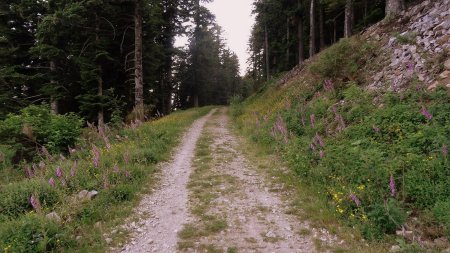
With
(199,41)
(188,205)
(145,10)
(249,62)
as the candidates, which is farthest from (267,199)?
(249,62)

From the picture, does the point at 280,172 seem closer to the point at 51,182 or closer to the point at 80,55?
the point at 51,182

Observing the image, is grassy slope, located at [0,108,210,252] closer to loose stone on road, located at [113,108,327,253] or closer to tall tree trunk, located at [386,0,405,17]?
loose stone on road, located at [113,108,327,253]

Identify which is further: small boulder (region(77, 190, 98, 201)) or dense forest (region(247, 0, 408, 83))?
dense forest (region(247, 0, 408, 83))

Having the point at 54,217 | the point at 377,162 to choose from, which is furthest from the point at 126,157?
the point at 377,162

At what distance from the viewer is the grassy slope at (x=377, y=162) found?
15.9 feet

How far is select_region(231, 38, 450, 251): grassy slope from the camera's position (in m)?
4.86

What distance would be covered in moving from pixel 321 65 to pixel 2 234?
11509 millimetres

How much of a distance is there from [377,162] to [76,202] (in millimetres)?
6071

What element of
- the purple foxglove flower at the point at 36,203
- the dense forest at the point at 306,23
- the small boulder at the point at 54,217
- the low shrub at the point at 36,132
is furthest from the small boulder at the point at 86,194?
the dense forest at the point at 306,23

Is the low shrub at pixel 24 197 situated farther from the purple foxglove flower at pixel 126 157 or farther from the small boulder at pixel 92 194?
the purple foxglove flower at pixel 126 157

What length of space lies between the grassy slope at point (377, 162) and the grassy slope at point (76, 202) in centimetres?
402

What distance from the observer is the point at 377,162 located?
19.8ft

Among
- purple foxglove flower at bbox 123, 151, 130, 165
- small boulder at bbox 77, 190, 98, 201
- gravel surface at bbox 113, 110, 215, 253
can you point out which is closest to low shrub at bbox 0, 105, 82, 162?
purple foxglove flower at bbox 123, 151, 130, 165

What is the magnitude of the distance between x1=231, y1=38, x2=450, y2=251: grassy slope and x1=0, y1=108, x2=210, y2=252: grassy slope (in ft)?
13.2
